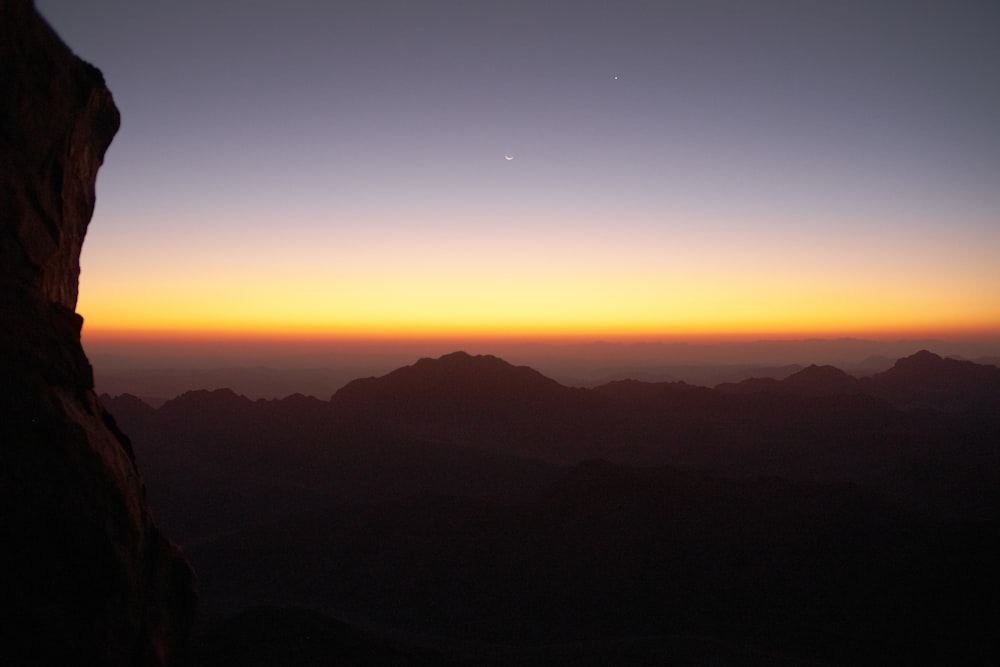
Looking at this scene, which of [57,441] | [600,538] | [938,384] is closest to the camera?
[57,441]

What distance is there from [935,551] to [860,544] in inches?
146

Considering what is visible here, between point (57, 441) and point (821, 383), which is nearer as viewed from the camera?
point (57, 441)

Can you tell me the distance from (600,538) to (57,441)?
35340mm

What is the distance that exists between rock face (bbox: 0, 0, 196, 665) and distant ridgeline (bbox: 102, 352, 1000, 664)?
16.2m

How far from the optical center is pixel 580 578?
34031 millimetres

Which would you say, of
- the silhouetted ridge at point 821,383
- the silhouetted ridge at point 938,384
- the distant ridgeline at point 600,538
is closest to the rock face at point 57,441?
the distant ridgeline at point 600,538

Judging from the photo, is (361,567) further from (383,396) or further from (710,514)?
(383,396)

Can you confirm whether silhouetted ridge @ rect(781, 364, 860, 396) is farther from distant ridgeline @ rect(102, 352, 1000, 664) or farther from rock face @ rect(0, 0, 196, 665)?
rock face @ rect(0, 0, 196, 665)

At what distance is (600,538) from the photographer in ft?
126

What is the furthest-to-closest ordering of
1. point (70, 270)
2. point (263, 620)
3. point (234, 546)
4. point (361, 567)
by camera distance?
1. point (234, 546)
2. point (361, 567)
3. point (263, 620)
4. point (70, 270)

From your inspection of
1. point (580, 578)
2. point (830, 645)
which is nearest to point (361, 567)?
point (580, 578)

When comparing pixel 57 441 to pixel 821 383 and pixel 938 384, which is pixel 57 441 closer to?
pixel 821 383

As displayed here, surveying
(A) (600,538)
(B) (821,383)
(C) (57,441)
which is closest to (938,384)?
(B) (821,383)

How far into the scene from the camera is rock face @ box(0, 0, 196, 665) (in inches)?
265
